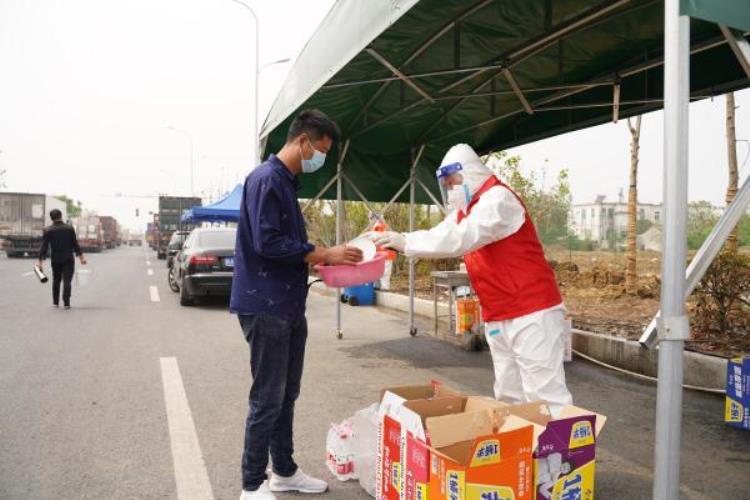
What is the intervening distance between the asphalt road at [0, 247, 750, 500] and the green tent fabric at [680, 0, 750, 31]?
104 inches

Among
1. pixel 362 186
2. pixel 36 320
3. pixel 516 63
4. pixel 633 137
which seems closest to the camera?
pixel 516 63

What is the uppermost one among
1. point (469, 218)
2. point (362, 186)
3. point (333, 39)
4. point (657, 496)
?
point (333, 39)

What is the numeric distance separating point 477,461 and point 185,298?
1084cm

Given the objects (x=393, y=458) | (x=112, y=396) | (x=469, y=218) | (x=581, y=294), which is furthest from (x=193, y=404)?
(x=581, y=294)

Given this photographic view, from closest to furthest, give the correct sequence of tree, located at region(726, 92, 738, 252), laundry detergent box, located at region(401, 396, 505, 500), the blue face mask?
1. laundry detergent box, located at region(401, 396, 505, 500)
2. the blue face mask
3. tree, located at region(726, 92, 738, 252)

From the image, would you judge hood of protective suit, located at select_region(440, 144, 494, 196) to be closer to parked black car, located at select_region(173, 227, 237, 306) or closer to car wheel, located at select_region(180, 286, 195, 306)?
parked black car, located at select_region(173, 227, 237, 306)

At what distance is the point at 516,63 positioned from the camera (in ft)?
19.3

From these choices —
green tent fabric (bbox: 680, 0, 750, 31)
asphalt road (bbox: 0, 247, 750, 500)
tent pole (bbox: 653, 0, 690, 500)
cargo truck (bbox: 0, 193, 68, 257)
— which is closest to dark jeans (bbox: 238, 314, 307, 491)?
asphalt road (bbox: 0, 247, 750, 500)

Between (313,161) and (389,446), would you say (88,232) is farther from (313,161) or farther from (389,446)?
(389,446)

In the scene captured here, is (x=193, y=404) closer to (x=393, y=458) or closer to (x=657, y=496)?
(x=393, y=458)

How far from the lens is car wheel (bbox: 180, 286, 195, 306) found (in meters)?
12.3

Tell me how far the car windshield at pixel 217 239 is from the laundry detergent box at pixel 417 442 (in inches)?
397

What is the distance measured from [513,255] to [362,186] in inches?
225

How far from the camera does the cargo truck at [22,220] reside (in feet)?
99.8
